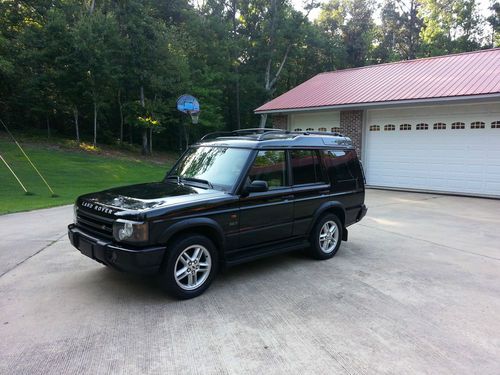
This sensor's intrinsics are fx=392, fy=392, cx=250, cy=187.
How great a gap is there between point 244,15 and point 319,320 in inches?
1384

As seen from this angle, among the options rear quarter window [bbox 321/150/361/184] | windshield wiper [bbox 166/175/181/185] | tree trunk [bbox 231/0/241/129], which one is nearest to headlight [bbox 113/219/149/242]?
windshield wiper [bbox 166/175/181/185]

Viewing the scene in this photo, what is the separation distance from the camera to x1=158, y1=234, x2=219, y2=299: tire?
14.0 feet

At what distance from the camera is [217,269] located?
4.80 meters

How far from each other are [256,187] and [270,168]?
1.92ft

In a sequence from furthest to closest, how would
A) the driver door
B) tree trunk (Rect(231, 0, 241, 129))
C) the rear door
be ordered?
tree trunk (Rect(231, 0, 241, 129)) → the rear door → the driver door

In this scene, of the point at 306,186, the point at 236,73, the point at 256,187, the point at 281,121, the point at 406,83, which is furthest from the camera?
the point at 236,73

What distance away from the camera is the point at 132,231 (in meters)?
4.04

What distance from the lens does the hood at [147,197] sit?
434 centimetres

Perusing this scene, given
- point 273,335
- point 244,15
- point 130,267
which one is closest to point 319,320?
point 273,335

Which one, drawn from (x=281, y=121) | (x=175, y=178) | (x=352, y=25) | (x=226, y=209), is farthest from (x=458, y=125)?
(x=352, y=25)

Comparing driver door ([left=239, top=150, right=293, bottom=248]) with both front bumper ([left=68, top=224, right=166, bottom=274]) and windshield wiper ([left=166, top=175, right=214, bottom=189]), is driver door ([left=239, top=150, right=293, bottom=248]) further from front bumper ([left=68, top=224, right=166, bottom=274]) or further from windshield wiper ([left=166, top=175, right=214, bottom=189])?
front bumper ([left=68, top=224, right=166, bottom=274])

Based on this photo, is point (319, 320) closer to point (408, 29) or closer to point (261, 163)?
point (261, 163)

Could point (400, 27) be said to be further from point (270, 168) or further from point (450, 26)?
point (270, 168)

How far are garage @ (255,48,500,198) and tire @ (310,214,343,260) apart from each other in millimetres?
8795
